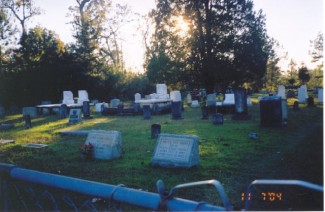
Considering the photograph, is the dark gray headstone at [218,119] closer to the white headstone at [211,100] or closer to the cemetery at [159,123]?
the cemetery at [159,123]

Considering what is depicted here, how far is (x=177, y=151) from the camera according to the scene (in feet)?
23.2

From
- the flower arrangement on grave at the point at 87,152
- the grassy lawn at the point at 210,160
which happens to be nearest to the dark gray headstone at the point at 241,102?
the grassy lawn at the point at 210,160

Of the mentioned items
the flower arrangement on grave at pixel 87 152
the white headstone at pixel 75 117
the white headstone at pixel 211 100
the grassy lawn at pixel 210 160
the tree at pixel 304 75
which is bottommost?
the grassy lawn at pixel 210 160

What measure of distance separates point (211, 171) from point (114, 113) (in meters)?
15.5

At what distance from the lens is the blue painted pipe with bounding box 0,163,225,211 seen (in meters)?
1.78

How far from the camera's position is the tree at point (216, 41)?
2794 centimetres

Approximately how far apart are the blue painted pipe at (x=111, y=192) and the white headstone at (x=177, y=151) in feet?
15.3

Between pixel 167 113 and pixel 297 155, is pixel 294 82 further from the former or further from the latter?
pixel 297 155

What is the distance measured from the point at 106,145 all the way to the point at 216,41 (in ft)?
73.3

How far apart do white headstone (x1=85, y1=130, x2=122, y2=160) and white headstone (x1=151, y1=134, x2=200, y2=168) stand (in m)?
1.46

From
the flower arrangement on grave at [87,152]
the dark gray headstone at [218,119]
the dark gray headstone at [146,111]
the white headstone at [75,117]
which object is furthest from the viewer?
the dark gray headstone at [146,111]

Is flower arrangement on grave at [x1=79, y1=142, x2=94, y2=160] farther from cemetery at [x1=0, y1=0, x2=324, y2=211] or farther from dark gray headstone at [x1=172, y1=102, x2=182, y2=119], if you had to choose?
dark gray headstone at [x1=172, y1=102, x2=182, y2=119]

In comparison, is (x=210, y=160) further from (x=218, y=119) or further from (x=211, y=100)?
(x=211, y=100)

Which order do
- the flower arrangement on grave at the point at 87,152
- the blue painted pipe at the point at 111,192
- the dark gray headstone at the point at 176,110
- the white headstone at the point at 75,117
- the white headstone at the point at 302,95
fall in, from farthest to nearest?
the white headstone at the point at 302,95 < the dark gray headstone at the point at 176,110 < the white headstone at the point at 75,117 < the flower arrangement on grave at the point at 87,152 < the blue painted pipe at the point at 111,192
